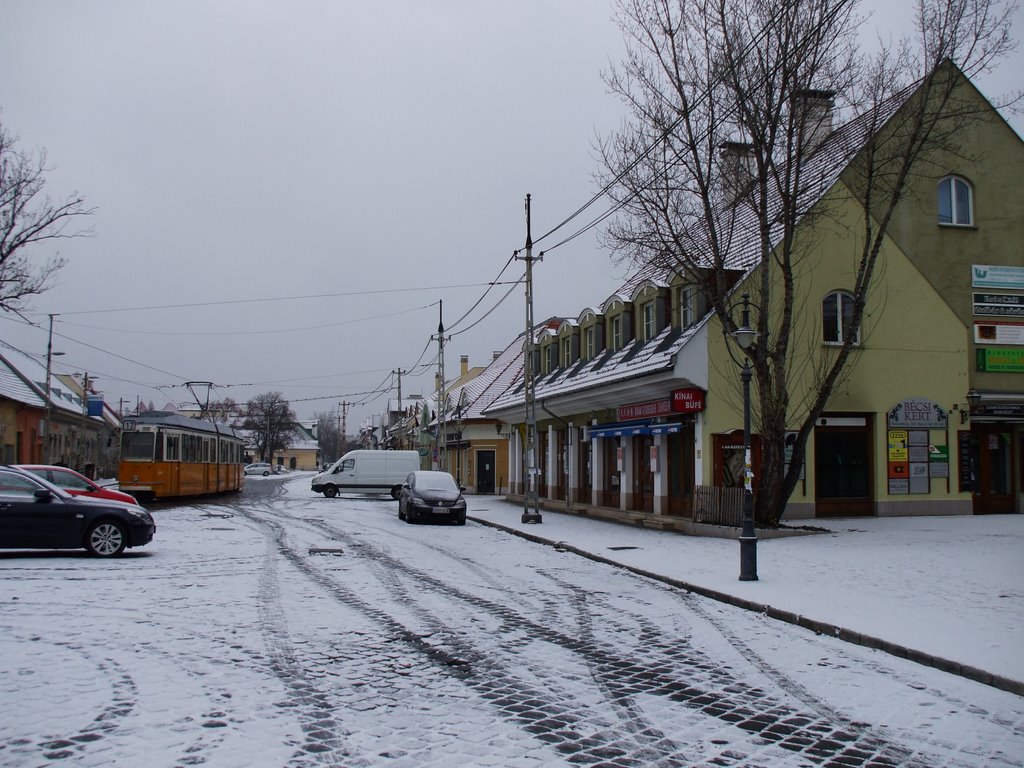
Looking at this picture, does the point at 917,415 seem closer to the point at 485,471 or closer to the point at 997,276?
the point at 997,276

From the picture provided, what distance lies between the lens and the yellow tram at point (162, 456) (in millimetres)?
33969

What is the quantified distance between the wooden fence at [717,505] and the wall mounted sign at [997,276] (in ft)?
35.1

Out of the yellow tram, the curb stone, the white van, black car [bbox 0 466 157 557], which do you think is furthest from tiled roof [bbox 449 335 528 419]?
the curb stone

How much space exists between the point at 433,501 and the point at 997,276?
17836mm

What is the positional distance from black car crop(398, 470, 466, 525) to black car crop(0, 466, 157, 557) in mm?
11453

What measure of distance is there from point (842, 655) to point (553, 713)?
3.79 m

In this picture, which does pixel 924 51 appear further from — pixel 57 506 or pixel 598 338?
pixel 57 506

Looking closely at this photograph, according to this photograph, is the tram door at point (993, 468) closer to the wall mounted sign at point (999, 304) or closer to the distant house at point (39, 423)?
the wall mounted sign at point (999, 304)

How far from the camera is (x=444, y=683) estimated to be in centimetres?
741

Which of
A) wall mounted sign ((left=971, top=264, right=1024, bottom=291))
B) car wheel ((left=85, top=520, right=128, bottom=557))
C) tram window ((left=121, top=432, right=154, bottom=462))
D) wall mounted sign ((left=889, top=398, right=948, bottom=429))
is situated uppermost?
wall mounted sign ((left=971, top=264, right=1024, bottom=291))

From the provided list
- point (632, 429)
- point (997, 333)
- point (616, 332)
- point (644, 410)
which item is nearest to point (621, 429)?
point (632, 429)

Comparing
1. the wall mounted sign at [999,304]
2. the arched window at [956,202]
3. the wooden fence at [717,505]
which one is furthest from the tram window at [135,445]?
the wall mounted sign at [999,304]

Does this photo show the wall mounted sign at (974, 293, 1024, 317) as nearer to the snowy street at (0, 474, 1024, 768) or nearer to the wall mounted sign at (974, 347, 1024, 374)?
the wall mounted sign at (974, 347, 1024, 374)

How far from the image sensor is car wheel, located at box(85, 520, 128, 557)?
1555cm
